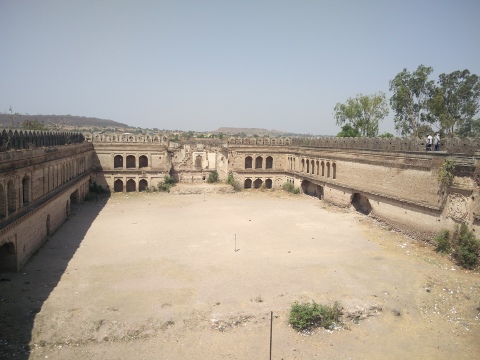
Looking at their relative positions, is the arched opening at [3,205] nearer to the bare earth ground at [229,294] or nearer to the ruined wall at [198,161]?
the bare earth ground at [229,294]

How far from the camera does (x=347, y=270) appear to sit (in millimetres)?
15047

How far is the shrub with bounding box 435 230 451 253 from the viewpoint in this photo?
17.0 meters

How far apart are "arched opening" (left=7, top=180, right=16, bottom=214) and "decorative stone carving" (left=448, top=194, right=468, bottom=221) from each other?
19037mm

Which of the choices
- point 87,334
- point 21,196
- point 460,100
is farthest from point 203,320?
point 460,100

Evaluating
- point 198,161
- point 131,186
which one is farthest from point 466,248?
point 198,161

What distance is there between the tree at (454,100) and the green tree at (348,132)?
388 inches

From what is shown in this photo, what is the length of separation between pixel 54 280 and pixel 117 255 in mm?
3409

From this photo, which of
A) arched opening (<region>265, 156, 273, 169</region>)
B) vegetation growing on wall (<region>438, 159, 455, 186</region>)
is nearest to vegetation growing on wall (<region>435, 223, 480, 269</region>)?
vegetation growing on wall (<region>438, 159, 455, 186</region>)

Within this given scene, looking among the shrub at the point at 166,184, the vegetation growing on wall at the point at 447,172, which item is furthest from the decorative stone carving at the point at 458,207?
the shrub at the point at 166,184

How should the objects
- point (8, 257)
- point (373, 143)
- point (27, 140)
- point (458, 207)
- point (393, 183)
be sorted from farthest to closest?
point (373, 143)
point (393, 183)
point (458, 207)
point (27, 140)
point (8, 257)

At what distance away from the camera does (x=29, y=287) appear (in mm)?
12609

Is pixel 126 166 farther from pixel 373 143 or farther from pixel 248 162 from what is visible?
pixel 373 143

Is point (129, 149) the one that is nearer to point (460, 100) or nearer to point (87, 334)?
point (87, 334)

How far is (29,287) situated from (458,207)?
18280 mm
